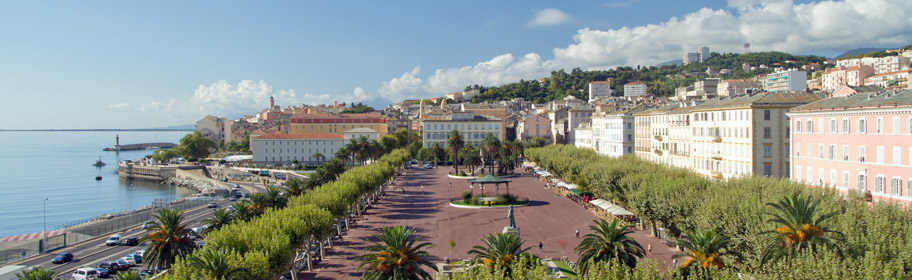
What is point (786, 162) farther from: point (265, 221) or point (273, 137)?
point (273, 137)

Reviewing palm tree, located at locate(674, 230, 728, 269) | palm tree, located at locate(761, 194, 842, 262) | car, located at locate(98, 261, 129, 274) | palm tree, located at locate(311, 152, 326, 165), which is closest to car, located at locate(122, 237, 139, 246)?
car, located at locate(98, 261, 129, 274)

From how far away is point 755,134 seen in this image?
148 feet

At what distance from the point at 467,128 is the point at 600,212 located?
72.3 metres

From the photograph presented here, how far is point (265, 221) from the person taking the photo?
27.9 meters

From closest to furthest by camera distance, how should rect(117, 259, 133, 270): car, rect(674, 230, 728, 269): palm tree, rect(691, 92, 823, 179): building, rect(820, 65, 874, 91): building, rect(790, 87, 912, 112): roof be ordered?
rect(674, 230, 728, 269): palm tree
rect(790, 87, 912, 112): roof
rect(117, 259, 133, 270): car
rect(691, 92, 823, 179): building
rect(820, 65, 874, 91): building

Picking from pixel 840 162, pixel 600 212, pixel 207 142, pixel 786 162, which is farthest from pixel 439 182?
pixel 207 142

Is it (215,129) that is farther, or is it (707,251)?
(215,129)

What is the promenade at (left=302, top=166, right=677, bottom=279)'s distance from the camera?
108ft

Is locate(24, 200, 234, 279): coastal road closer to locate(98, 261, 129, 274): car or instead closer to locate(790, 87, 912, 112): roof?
locate(98, 261, 129, 274): car

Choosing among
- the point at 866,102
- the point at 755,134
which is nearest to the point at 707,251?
the point at 866,102

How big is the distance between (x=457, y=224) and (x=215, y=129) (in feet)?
549

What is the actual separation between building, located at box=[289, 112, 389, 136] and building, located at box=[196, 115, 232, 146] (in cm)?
4971

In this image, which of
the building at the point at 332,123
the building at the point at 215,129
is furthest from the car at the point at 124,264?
the building at the point at 215,129

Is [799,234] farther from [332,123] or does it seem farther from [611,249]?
[332,123]
